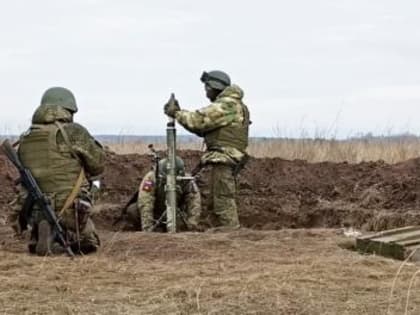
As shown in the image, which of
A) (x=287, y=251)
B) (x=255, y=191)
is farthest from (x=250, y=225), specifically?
(x=287, y=251)

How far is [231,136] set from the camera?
1195 cm

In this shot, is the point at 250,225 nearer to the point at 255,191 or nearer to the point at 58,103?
the point at 255,191

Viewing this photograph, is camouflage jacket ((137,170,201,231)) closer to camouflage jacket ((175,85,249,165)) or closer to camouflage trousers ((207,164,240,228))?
camouflage trousers ((207,164,240,228))

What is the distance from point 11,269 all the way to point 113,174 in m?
7.57

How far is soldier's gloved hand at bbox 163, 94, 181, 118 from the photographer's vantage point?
37.4ft

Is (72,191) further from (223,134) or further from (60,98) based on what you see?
(223,134)

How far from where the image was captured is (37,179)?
30.2 feet

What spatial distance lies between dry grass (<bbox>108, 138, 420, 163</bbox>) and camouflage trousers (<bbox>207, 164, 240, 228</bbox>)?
22.5 feet

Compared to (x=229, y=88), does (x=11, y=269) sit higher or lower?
lower

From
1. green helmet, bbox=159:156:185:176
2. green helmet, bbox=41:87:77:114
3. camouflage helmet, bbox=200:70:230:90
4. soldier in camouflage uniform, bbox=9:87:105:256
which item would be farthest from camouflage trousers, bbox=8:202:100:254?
camouflage helmet, bbox=200:70:230:90

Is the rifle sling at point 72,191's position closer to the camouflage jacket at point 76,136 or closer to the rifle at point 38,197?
the camouflage jacket at point 76,136

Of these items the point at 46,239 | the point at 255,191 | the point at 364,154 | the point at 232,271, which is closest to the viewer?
the point at 232,271

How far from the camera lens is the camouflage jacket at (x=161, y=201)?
11.8 metres

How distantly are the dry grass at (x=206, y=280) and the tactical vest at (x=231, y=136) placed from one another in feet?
7.56
